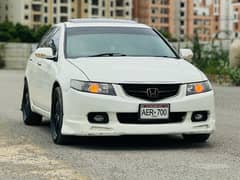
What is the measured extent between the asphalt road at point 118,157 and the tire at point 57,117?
0.13 meters

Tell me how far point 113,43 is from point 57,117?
134cm

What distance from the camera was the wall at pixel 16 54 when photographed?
5473 centimetres

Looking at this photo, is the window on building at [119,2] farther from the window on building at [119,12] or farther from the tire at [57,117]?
the tire at [57,117]

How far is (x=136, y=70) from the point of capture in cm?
926

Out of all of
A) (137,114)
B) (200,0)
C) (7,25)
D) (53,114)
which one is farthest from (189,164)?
(200,0)

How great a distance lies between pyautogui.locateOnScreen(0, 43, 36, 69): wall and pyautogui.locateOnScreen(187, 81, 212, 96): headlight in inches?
1782

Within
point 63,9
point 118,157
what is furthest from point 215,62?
point 63,9

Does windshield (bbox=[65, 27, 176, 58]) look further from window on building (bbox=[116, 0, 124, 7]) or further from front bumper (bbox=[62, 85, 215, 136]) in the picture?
window on building (bbox=[116, 0, 124, 7])

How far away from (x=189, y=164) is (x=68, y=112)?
72.7 inches

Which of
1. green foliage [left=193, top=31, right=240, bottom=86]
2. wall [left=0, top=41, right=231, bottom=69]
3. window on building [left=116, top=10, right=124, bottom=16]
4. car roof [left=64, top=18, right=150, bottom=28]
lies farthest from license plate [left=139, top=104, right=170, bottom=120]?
window on building [left=116, top=10, right=124, bottom=16]

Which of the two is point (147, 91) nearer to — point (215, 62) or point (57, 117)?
point (57, 117)

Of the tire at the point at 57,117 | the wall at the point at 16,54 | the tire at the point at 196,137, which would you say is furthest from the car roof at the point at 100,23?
the wall at the point at 16,54

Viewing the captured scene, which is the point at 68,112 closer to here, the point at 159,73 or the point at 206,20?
the point at 159,73

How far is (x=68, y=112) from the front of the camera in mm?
9289
